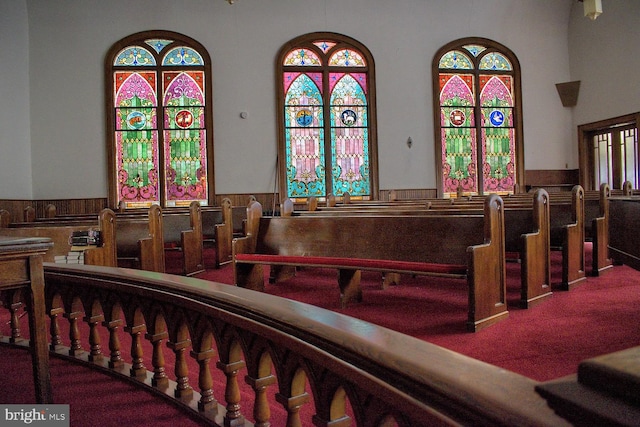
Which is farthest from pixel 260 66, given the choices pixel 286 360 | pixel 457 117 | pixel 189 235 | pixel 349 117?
pixel 286 360

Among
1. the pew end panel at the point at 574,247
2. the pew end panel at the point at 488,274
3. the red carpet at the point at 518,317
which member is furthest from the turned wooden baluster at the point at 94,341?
the pew end panel at the point at 574,247

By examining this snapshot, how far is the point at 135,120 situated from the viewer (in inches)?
344

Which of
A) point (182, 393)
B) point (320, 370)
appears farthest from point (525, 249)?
point (320, 370)

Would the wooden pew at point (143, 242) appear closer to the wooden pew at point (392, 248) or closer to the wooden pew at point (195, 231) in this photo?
the wooden pew at point (195, 231)

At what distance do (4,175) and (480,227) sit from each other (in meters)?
7.26

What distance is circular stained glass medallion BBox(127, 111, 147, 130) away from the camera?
8.73 m

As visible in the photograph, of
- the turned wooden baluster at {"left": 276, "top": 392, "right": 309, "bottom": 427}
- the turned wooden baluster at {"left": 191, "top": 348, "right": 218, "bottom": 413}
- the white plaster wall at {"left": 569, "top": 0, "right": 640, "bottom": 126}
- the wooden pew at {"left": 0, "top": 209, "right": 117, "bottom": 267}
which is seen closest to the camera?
the turned wooden baluster at {"left": 276, "top": 392, "right": 309, "bottom": 427}

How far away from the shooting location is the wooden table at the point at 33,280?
1520 mm

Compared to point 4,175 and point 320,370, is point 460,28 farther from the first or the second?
point 320,370

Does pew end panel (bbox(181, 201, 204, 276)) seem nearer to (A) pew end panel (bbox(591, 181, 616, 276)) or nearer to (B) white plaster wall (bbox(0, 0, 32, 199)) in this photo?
(A) pew end panel (bbox(591, 181, 616, 276))

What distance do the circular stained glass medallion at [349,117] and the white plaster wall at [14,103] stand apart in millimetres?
5281

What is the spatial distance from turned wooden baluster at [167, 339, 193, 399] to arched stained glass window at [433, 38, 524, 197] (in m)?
8.17

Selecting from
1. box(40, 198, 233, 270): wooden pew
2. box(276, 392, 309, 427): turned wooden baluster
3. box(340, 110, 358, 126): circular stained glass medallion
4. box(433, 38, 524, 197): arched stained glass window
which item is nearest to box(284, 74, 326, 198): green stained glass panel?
box(340, 110, 358, 126): circular stained glass medallion

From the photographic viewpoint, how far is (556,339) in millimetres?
2486
